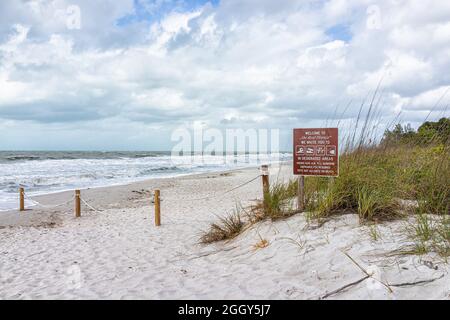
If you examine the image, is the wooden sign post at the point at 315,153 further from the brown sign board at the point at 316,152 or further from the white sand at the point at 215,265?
the white sand at the point at 215,265

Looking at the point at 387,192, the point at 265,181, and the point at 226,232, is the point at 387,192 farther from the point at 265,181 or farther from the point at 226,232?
the point at 226,232

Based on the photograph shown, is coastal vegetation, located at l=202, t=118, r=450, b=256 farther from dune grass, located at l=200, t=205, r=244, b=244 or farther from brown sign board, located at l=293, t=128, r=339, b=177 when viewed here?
brown sign board, located at l=293, t=128, r=339, b=177

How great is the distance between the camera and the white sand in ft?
12.4

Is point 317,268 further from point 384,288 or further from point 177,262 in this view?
point 177,262

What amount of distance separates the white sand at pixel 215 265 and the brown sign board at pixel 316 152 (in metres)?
0.81

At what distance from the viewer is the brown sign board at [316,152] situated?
223 inches

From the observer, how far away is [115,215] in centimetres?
1079

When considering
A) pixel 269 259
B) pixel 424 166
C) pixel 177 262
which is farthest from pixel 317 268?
pixel 424 166

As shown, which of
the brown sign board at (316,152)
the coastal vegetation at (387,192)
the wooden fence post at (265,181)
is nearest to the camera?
the coastal vegetation at (387,192)

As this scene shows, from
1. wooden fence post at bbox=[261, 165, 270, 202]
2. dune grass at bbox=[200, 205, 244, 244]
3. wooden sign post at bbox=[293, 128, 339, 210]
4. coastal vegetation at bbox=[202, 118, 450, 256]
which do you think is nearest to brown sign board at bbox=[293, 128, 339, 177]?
wooden sign post at bbox=[293, 128, 339, 210]

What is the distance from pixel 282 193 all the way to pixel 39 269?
4231 mm

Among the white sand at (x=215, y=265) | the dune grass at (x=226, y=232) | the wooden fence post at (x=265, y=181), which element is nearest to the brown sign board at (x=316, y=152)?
the wooden fence post at (x=265, y=181)

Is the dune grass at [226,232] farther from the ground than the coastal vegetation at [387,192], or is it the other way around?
the coastal vegetation at [387,192]

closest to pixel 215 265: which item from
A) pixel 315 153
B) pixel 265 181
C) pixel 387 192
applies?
pixel 265 181
